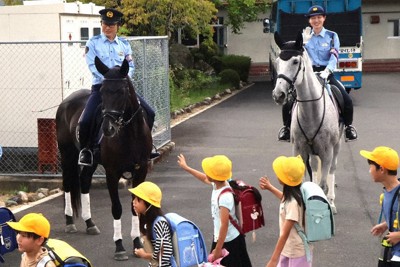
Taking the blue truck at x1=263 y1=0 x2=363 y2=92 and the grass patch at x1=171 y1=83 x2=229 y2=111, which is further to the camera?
the grass patch at x1=171 y1=83 x2=229 y2=111

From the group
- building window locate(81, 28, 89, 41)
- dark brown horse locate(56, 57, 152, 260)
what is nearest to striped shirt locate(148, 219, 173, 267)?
dark brown horse locate(56, 57, 152, 260)

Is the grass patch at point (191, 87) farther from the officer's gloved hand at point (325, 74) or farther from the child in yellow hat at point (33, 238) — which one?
the child in yellow hat at point (33, 238)

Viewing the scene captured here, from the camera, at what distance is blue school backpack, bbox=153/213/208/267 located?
625 cm

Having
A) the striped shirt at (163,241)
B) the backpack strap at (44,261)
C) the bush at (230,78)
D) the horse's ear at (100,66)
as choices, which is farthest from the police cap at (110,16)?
the bush at (230,78)

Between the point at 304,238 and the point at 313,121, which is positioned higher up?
the point at 313,121

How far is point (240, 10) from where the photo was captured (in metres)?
38.5

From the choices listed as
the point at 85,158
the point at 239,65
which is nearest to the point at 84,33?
the point at 85,158

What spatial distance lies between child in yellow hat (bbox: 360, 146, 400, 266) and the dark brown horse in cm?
350

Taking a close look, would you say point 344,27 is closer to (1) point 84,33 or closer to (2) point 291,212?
(1) point 84,33

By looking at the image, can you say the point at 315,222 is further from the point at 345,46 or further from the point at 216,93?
the point at 216,93

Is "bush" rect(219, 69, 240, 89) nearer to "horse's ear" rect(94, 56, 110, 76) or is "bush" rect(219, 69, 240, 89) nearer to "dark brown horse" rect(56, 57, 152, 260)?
"dark brown horse" rect(56, 57, 152, 260)

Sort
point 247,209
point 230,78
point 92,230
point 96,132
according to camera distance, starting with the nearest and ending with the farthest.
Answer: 1. point 247,209
2. point 96,132
3. point 92,230
4. point 230,78

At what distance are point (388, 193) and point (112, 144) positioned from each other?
4.21 m

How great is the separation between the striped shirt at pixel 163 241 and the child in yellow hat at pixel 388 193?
163 centimetres
